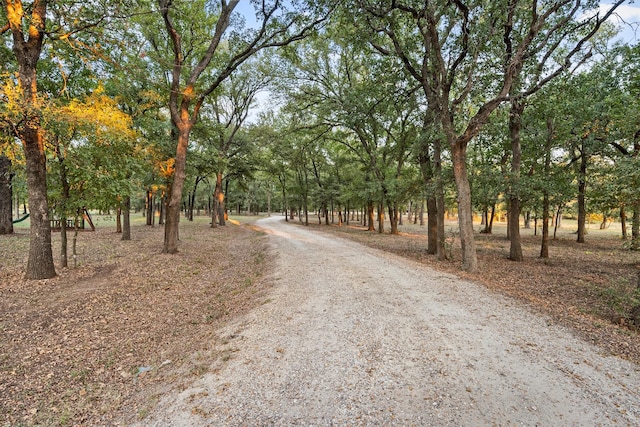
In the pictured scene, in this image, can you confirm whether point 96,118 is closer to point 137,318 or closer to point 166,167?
point 166,167

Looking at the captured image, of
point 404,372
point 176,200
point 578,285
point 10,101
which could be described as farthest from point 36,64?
point 578,285

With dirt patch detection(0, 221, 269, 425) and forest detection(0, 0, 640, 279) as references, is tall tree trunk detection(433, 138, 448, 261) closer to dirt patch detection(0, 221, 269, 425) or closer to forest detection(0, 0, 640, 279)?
forest detection(0, 0, 640, 279)

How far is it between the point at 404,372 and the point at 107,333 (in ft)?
17.2

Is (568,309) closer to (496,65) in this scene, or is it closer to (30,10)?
(496,65)

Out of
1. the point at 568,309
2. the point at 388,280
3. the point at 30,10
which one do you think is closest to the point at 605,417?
the point at 568,309

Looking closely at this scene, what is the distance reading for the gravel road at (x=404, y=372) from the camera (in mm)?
2922

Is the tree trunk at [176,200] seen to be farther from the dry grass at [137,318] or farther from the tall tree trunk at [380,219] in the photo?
the tall tree trunk at [380,219]

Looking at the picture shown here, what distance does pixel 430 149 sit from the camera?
1316cm

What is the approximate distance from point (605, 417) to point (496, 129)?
37.1 feet

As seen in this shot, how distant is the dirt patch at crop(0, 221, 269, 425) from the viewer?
3.58 m

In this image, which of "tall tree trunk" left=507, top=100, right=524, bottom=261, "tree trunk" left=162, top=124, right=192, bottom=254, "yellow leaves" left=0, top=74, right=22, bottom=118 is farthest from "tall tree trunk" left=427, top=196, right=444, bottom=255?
"yellow leaves" left=0, top=74, right=22, bottom=118

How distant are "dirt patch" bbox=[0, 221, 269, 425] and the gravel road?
0.63 metres

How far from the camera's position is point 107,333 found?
5.34 m

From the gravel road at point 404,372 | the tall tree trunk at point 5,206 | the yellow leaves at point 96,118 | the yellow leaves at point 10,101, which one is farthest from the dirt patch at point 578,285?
the tall tree trunk at point 5,206
